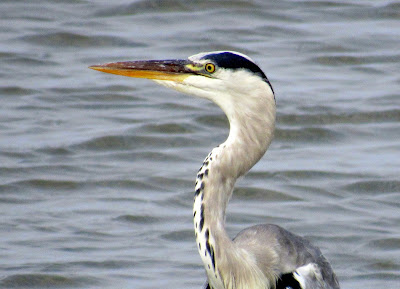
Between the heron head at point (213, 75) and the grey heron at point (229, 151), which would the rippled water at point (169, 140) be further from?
the heron head at point (213, 75)

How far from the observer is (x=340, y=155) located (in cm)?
823

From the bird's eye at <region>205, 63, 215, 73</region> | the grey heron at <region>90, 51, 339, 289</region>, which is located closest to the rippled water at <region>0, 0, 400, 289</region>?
the grey heron at <region>90, 51, 339, 289</region>

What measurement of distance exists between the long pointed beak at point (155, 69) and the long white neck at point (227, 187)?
273mm

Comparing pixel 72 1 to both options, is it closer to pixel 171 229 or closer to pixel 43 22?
pixel 43 22

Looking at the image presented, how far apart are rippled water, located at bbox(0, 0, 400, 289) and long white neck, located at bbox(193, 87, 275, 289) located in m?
1.48

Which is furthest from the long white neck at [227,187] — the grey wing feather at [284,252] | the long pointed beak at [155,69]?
the long pointed beak at [155,69]

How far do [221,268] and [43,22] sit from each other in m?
7.29

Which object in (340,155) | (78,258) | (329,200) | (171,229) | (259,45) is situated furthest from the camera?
(259,45)

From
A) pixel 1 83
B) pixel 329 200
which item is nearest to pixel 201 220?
pixel 329 200

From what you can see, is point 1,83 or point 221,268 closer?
point 221,268

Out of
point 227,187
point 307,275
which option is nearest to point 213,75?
point 227,187

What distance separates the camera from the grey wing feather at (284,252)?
15.5 ft

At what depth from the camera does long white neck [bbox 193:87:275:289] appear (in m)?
4.45

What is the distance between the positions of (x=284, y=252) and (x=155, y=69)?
42.5 inches
